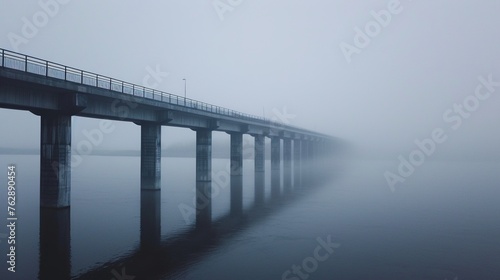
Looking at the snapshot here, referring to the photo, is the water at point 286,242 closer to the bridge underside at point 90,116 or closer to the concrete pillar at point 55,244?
the concrete pillar at point 55,244

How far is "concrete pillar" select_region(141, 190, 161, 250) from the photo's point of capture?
25923 mm

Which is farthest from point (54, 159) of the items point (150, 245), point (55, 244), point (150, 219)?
point (150, 245)

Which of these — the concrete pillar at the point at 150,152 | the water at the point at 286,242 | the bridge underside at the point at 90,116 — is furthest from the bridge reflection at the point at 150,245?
the concrete pillar at the point at 150,152

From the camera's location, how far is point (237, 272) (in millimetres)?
19750

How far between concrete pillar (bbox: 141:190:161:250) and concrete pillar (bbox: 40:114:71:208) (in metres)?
7.95

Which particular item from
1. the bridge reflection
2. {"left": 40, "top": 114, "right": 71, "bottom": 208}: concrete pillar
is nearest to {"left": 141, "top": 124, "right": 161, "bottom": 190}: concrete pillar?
the bridge reflection

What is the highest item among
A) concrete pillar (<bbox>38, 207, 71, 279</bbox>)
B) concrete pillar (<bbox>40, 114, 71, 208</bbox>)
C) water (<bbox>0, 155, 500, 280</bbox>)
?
concrete pillar (<bbox>40, 114, 71, 208</bbox>)

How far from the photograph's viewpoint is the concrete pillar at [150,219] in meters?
25.9

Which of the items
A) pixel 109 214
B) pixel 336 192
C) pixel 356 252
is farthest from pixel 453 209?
pixel 109 214

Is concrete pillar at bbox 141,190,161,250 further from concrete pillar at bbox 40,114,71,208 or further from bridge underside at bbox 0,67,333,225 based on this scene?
concrete pillar at bbox 40,114,71,208

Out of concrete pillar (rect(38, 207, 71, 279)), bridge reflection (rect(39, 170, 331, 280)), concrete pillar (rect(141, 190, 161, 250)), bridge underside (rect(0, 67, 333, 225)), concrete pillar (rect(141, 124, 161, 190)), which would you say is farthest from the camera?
concrete pillar (rect(141, 124, 161, 190))

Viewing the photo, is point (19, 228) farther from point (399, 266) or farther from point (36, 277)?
point (399, 266)

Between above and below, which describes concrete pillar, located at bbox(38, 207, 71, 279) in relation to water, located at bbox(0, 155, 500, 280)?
above

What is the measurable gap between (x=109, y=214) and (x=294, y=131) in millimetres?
88070
